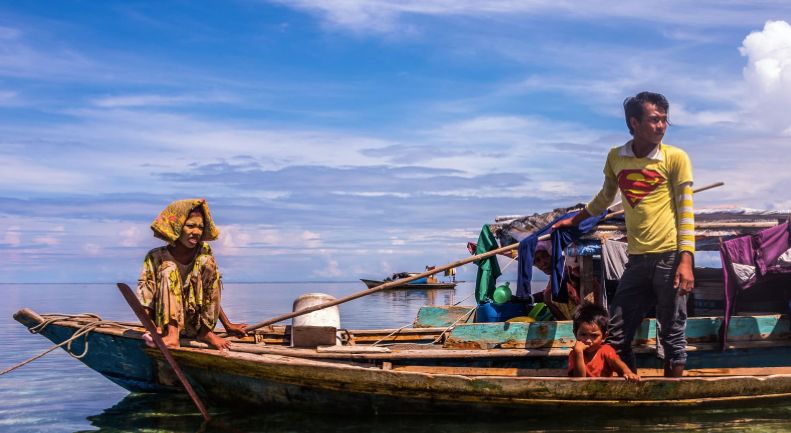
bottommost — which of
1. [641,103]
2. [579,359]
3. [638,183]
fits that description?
[579,359]

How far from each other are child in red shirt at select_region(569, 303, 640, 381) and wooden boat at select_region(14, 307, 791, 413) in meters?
0.17

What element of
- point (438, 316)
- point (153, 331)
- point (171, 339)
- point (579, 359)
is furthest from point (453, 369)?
point (438, 316)

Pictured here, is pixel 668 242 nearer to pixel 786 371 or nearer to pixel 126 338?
pixel 786 371

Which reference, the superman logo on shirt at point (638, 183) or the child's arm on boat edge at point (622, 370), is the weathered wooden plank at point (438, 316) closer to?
the child's arm on boat edge at point (622, 370)

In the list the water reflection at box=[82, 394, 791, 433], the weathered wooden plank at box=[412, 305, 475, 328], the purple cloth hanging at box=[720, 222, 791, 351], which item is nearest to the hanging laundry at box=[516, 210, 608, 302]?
the purple cloth hanging at box=[720, 222, 791, 351]

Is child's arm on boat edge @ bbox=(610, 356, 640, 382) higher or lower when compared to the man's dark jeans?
lower

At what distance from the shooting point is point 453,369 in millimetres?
7352

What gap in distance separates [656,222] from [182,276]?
14.6 ft

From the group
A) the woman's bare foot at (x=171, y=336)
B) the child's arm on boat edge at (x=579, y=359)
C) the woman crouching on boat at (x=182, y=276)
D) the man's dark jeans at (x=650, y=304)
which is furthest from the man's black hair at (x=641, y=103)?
the woman's bare foot at (x=171, y=336)

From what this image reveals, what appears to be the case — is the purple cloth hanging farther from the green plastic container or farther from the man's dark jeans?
the green plastic container

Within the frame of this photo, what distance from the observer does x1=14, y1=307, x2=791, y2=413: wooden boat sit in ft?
21.3

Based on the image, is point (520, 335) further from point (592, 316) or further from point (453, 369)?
point (592, 316)

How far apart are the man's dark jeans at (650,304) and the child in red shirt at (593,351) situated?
0.16 metres

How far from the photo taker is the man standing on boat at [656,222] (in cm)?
629
